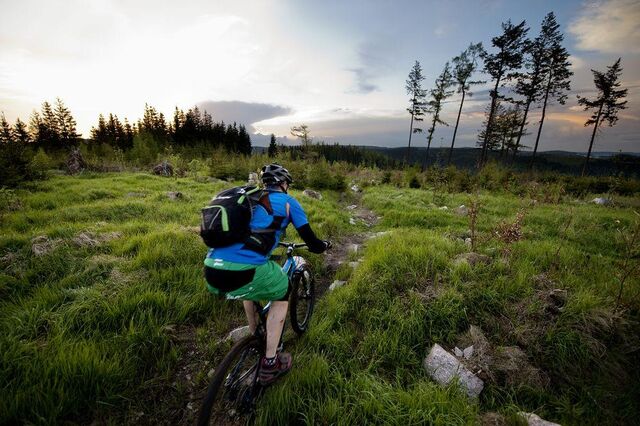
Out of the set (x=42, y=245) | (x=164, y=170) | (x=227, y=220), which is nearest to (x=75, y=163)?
(x=164, y=170)

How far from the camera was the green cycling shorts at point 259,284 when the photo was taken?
2420 millimetres

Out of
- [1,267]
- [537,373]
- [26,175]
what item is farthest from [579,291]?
[26,175]

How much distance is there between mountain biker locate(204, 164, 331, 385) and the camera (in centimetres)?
243

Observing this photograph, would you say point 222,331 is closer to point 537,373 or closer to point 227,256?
point 227,256

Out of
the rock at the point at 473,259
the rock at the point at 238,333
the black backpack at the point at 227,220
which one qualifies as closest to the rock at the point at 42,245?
the rock at the point at 238,333

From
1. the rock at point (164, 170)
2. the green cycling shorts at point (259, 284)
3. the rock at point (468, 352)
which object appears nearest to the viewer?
the green cycling shorts at point (259, 284)

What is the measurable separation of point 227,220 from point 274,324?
4.27 feet

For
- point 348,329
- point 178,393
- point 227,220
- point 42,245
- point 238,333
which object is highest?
point 227,220

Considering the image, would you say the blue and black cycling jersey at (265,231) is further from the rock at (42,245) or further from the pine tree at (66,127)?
the pine tree at (66,127)

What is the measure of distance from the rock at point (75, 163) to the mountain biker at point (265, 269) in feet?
79.4

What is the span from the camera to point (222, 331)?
3.90 meters

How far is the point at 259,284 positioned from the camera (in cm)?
258

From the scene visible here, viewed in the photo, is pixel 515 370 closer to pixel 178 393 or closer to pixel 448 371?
pixel 448 371

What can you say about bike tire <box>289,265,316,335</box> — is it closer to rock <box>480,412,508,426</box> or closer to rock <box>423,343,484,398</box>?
rock <box>423,343,484,398</box>
